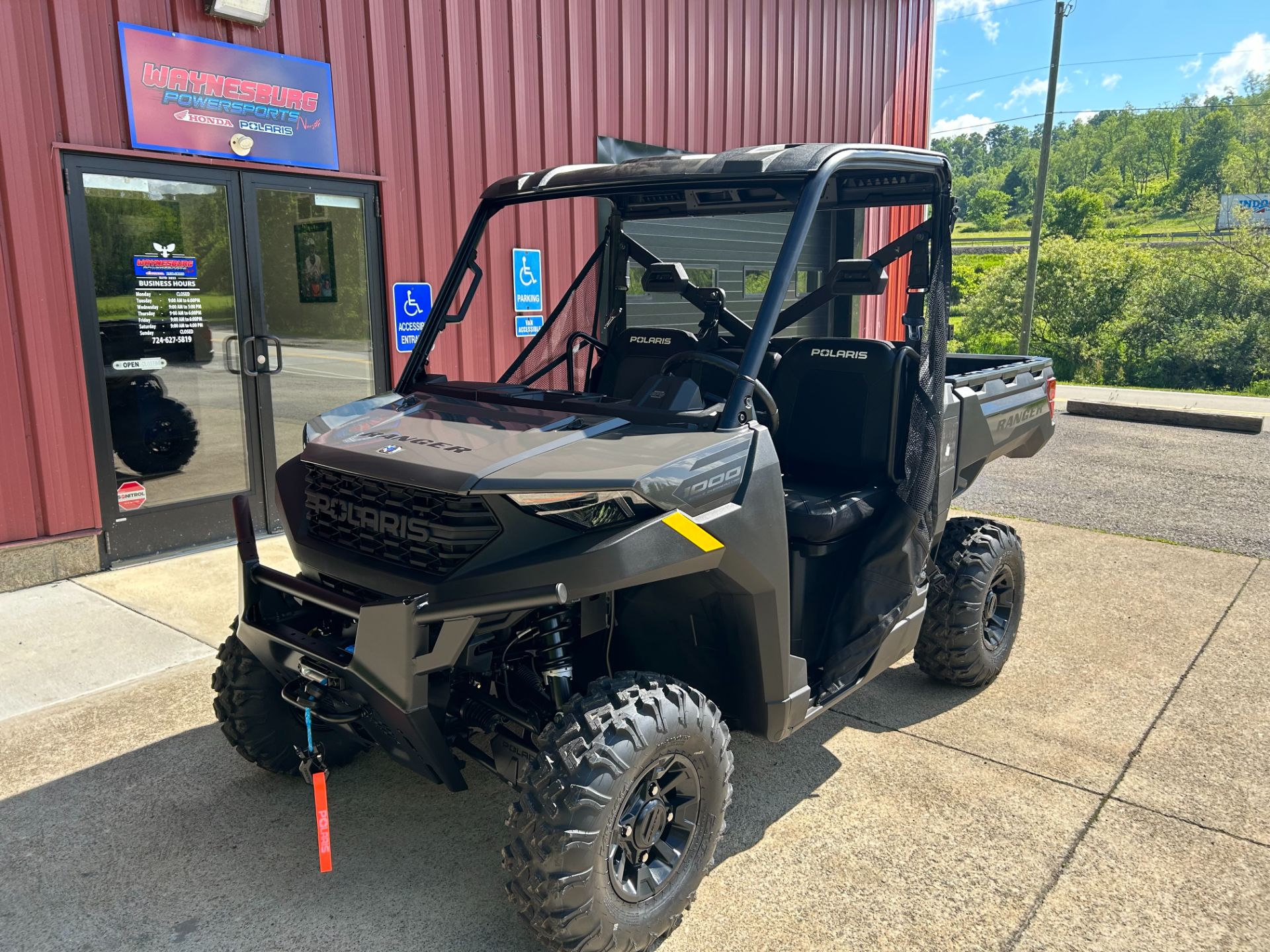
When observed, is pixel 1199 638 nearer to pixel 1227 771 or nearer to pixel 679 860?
pixel 1227 771

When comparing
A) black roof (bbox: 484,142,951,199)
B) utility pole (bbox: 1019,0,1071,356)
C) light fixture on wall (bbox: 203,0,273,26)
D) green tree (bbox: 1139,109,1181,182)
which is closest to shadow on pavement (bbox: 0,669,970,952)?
black roof (bbox: 484,142,951,199)

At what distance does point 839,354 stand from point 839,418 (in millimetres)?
251

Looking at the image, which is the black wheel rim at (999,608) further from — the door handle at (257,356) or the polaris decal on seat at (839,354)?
the door handle at (257,356)

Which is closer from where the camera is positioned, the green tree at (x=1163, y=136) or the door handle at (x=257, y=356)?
the door handle at (x=257, y=356)

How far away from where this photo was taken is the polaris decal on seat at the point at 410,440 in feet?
8.41

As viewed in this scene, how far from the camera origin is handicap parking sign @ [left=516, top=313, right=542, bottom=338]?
7844 mm

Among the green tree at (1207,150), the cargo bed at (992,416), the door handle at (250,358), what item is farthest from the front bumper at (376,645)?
the green tree at (1207,150)

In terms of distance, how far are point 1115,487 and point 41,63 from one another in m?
8.27

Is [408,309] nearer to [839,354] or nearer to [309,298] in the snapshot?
[309,298]

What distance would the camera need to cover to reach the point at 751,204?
3486 mm

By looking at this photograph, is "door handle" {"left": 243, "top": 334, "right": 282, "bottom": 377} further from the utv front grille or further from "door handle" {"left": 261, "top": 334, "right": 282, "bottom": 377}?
the utv front grille

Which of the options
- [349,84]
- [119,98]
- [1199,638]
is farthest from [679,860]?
[349,84]

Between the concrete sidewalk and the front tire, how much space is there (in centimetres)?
21

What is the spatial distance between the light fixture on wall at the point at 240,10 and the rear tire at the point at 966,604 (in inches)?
194
